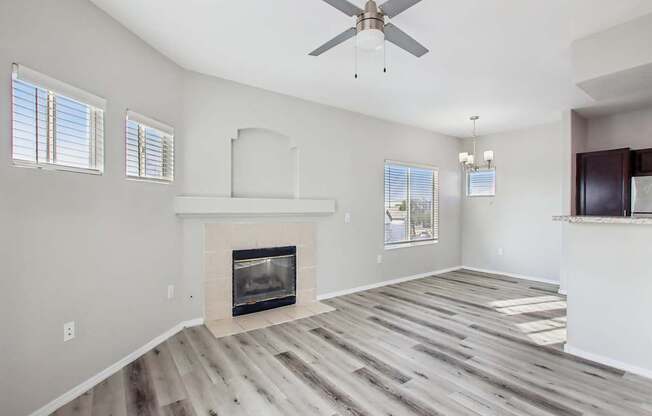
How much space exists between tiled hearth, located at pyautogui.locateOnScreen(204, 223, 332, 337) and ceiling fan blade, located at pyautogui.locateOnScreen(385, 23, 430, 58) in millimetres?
2608

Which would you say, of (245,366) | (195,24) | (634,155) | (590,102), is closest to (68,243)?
(245,366)

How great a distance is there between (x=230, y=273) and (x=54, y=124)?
222 cm

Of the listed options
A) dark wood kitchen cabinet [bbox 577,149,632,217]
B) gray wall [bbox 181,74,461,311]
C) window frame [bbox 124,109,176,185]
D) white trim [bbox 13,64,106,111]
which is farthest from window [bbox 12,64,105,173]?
dark wood kitchen cabinet [bbox 577,149,632,217]

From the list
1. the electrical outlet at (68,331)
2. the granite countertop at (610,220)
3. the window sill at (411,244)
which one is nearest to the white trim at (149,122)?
the electrical outlet at (68,331)

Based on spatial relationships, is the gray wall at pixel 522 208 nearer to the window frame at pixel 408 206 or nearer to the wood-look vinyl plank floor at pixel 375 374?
the window frame at pixel 408 206

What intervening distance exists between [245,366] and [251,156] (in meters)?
2.42

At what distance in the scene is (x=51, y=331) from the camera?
2068mm

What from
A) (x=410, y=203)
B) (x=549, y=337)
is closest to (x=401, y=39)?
(x=549, y=337)

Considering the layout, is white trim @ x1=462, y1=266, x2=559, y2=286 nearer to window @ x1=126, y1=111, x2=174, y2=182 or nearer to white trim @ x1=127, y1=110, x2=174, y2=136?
window @ x1=126, y1=111, x2=174, y2=182

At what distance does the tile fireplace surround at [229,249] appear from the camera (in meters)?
3.62

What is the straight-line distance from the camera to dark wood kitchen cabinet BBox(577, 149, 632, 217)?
432 cm

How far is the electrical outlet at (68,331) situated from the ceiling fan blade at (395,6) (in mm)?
2937

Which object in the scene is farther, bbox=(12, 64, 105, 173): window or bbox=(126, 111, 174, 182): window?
bbox=(126, 111, 174, 182): window

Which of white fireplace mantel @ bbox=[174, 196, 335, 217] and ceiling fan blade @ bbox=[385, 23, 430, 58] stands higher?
ceiling fan blade @ bbox=[385, 23, 430, 58]
